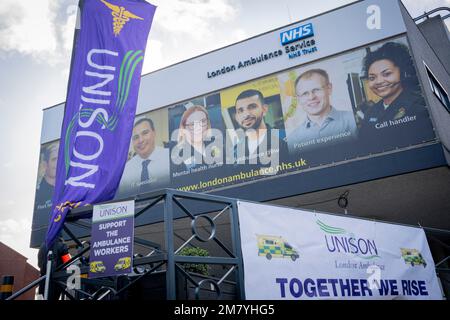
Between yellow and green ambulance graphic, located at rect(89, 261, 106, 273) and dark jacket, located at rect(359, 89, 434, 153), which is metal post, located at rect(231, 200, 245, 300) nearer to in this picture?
yellow and green ambulance graphic, located at rect(89, 261, 106, 273)

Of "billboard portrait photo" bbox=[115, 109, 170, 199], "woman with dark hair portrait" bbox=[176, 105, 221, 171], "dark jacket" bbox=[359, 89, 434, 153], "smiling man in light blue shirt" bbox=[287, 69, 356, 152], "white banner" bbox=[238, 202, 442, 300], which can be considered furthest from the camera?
"billboard portrait photo" bbox=[115, 109, 170, 199]

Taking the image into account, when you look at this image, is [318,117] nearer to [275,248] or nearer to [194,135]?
[194,135]

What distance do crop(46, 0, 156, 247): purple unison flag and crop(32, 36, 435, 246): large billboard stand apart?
20.9ft

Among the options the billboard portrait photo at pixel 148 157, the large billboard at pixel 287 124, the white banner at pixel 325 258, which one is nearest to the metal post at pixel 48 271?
the white banner at pixel 325 258

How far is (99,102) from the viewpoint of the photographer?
6.24m

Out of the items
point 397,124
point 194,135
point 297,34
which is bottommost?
point 397,124

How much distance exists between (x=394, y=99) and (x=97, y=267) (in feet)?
31.2

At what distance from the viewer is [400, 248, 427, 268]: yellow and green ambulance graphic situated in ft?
23.8

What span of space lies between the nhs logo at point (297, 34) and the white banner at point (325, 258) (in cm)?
779

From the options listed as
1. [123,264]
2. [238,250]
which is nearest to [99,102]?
[123,264]

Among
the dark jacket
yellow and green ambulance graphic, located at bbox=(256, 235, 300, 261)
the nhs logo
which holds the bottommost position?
yellow and green ambulance graphic, located at bbox=(256, 235, 300, 261)

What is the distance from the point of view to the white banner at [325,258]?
17.2ft

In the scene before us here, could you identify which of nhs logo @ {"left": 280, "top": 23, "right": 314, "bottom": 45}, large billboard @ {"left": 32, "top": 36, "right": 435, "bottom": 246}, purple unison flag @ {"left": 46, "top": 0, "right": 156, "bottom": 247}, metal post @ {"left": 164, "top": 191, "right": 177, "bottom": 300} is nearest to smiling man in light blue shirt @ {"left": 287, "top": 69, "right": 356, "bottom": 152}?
large billboard @ {"left": 32, "top": 36, "right": 435, "bottom": 246}

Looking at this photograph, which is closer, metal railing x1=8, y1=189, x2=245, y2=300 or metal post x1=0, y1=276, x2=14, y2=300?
metal railing x1=8, y1=189, x2=245, y2=300
